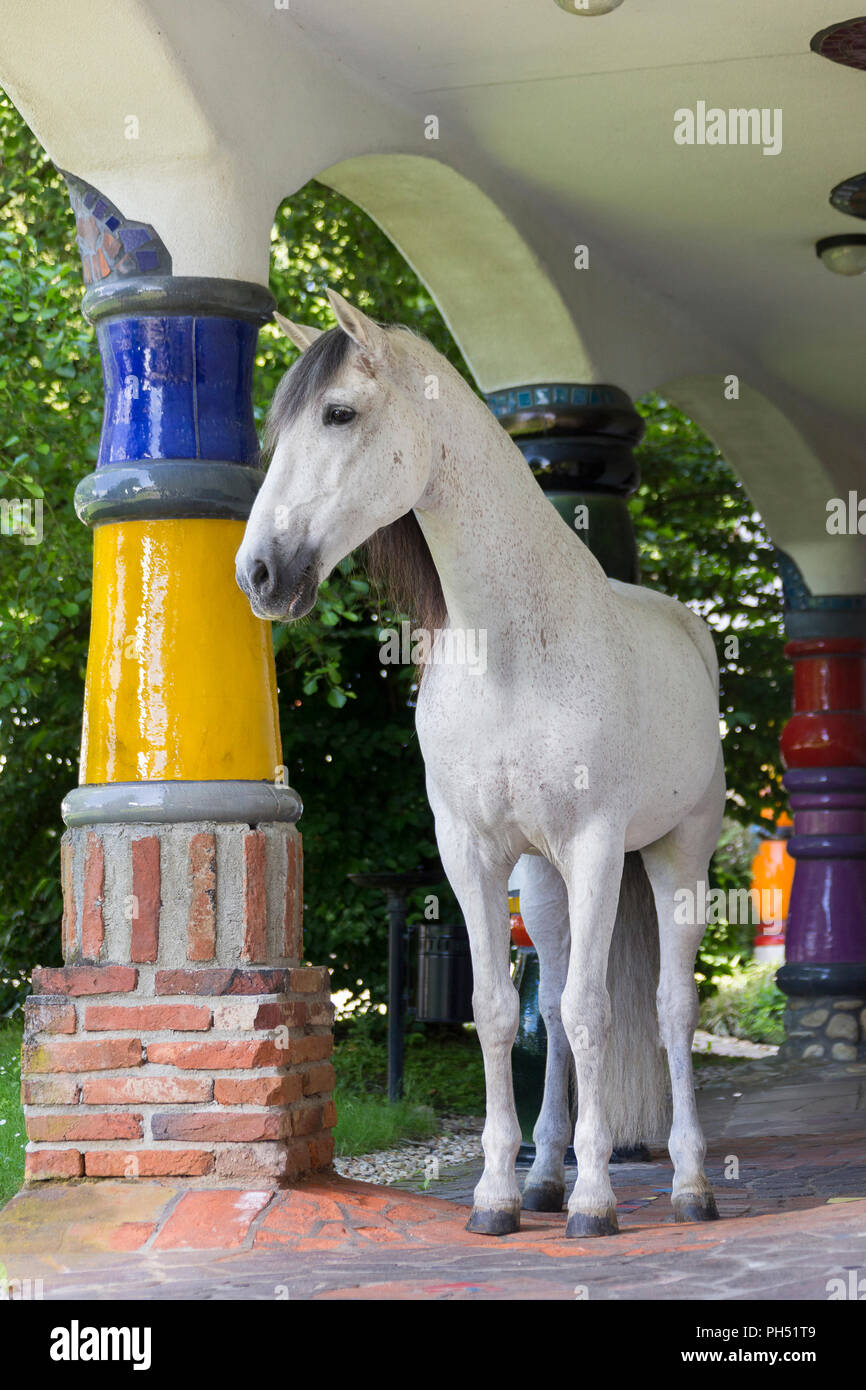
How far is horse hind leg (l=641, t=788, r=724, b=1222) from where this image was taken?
3934 mm

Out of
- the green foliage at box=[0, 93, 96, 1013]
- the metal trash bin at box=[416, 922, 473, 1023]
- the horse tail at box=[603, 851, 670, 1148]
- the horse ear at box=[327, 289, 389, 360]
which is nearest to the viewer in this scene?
the horse ear at box=[327, 289, 389, 360]

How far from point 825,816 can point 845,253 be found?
3550 millimetres

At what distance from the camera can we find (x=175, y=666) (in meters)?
A: 3.82

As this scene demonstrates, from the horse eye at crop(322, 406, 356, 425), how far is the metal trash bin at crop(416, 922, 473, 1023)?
11.4 ft

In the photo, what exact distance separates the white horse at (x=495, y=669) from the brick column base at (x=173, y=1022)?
45 cm

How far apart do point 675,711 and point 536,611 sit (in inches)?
22.5

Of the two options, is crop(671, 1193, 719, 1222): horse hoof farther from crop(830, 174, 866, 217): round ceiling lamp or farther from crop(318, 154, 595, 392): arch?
crop(830, 174, 866, 217): round ceiling lamp

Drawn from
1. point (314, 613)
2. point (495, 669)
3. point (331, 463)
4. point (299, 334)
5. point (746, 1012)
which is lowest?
point (746, 1012)

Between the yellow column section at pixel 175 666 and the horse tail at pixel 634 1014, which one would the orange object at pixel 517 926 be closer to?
the horse tail at pixel 634 1014

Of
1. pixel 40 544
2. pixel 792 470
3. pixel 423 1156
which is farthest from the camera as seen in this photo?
pixel 792 470

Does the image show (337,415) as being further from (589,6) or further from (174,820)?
(589,6)

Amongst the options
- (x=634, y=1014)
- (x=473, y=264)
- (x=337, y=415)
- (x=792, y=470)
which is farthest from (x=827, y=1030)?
(x=337, y=415)

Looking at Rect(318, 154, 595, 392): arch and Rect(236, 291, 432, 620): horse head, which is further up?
Rect(318, 154, 595, 392): arch

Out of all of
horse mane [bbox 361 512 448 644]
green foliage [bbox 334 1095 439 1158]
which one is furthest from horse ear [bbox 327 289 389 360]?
green foliage [bbox 334 1095 439 1158]
